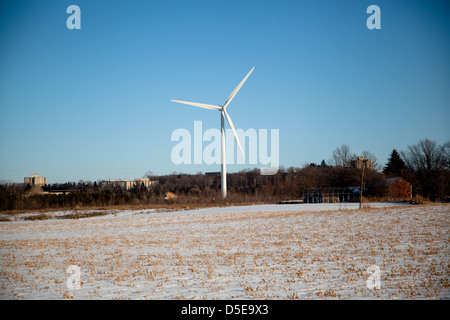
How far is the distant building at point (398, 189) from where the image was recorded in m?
61.0

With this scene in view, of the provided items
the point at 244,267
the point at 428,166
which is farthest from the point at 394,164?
the point at 244,267

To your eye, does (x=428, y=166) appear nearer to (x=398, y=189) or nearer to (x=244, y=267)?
(x=398, y=189)

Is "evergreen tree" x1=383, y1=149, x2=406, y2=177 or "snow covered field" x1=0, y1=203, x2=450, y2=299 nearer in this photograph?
"snow covered field" x1=0, y1=203, x2=450, y2=299

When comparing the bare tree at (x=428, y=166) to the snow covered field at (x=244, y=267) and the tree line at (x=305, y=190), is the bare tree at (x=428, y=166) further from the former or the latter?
the snow covered field at (x=244, y=267)

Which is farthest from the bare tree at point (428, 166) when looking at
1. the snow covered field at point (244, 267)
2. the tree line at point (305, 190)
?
the snow covered field at point (244, 267)

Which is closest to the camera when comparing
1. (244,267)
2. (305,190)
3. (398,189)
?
(244,267)

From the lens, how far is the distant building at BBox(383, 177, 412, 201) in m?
61.0

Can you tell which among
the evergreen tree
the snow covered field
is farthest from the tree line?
the snow covered field

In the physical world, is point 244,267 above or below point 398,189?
below

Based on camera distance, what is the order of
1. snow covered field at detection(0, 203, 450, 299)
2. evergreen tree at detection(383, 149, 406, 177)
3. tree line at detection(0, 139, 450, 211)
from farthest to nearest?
evergreen tree at detection(383, 149, 406, 177), tree line at detection(0, 139, 450, 211), snow covered field at detection(0, 203, 450, 299)

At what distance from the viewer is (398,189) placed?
62344 millimetres

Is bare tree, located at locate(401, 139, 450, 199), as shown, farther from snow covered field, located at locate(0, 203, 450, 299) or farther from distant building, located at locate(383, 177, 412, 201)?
snow covered field, located at locate(0, 203, 450, 299)
